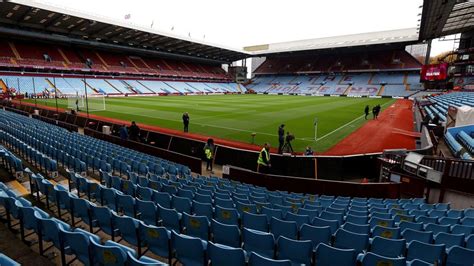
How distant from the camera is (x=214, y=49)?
74438 mm

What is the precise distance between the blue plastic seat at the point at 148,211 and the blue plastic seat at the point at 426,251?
15.4 feet

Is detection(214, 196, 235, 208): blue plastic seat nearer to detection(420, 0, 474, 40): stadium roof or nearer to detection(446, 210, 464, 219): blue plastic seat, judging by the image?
detection(446, 210, 464, 219): blue plastic seat

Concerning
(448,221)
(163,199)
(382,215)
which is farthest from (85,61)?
(448,221)

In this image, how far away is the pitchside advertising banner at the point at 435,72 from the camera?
40125mm

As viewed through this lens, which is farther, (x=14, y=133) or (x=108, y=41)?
(x=108, y=41)

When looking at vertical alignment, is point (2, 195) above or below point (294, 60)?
below

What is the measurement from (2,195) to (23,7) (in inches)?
1864

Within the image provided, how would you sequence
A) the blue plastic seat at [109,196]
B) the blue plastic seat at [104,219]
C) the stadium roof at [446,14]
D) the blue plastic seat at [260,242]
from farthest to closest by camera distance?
the stadium roof at [446,14], the blue plastic seat at [109,196], the blue plastic seat at [104,219], the blue plastic seat at [260,242]

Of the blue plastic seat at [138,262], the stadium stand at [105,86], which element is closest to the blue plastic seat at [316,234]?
the blue plastic seat at [138,262]

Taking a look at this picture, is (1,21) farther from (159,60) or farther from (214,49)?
(214,49)

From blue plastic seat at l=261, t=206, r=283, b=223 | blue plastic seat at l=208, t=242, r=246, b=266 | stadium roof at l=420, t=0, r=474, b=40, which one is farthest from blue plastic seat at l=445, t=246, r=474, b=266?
stadium roof at l=420, t=0, r=474, b=40

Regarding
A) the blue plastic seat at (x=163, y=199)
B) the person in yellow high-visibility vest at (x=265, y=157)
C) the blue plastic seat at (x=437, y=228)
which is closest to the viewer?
the blue plastic seat at (x=437, y=228)

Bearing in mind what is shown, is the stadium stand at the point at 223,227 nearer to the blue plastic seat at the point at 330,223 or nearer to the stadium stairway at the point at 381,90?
the blue plastic seat at the point at 330,223

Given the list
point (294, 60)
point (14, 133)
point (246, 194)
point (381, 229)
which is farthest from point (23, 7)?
point (294, 60)
